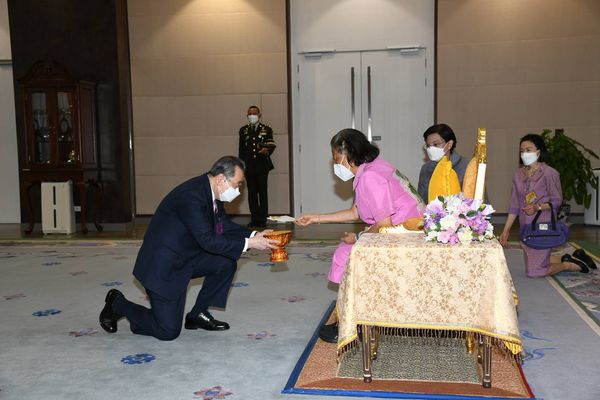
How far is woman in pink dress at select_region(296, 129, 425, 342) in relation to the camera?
3064mm

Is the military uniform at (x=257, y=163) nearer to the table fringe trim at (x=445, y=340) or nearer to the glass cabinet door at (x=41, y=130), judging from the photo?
the glass cabinet door at (x=41, y=130)

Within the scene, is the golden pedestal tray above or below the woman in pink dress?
below

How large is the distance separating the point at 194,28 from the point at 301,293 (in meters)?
5.50

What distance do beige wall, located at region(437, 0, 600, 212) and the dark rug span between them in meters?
5.65

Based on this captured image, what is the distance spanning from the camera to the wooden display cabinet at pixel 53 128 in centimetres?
795

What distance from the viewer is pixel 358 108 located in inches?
341

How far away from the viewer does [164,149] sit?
9.06 metres

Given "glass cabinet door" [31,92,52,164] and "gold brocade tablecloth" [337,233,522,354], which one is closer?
"gold brocade tablecloth" [337,233,522,354]

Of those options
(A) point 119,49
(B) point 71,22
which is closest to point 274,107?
(A) point 119,49

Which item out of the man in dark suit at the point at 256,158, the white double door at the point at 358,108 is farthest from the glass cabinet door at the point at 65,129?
the white double door at the point at 358,108

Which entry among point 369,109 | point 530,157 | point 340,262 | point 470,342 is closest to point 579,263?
point 530,157

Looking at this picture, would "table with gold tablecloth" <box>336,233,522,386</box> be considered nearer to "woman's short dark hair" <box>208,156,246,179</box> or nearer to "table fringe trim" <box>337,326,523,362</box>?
"table fringe trim" <box>337,326,523,362</box>

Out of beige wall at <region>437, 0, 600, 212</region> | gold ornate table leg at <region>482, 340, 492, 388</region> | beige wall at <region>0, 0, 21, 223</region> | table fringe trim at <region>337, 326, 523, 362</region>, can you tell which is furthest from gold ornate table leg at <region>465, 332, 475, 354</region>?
beige wall at <region>0, 0, 21, 223</region>

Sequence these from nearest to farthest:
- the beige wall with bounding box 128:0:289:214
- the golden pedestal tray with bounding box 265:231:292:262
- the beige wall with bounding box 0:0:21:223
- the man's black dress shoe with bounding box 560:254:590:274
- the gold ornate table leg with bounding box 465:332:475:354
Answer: the gold ornate table leg with bounding box 465:332:475:354
the golden pedestal tray with bounding box 265:231:292:262
the man's black dress shoe with bounding box 560:254:590:274
the beige wall with bounding box 128:0:289:214
the beige wall with bounding box 0:0:21:223
